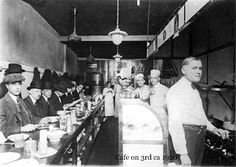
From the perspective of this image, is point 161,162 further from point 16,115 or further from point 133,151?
point 16,115

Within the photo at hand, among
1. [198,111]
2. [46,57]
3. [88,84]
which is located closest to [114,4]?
[46,57]

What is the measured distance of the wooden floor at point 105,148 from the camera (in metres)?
3.15

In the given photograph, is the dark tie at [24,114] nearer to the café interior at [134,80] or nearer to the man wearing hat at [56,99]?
the café interior at [134,80]

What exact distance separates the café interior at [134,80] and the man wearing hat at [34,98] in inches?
1.1

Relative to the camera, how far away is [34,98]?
118 inches

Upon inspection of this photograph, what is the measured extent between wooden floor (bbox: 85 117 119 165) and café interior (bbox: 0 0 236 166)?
2cm

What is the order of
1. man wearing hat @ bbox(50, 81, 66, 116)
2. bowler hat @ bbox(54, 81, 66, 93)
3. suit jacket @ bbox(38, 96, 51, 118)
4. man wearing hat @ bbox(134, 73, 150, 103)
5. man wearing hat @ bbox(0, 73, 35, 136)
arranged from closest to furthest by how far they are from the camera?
man wearing hat @ bbox(0, 73, 35, 136), man wearing hat @ bbox(134, 73, 150, 103), suit jacket @ bbox(38, 96, 51, 118), man wearing hat @ bbox(50, 81, 66, 116), bowler hat @ bbox(54, 81, 66, 93)

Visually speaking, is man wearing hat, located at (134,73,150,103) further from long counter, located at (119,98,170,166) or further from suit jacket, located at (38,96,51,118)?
suit jacket, located at (38,96,51,118)

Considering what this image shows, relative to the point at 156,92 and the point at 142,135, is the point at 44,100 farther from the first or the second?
the point at 142,135

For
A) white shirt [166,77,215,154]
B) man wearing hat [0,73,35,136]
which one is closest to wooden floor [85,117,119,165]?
man wearing hat [0,73,35,136]

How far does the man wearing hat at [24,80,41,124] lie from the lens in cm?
287

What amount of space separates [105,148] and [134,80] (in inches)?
70.5

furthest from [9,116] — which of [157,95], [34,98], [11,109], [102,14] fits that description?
[102,14]

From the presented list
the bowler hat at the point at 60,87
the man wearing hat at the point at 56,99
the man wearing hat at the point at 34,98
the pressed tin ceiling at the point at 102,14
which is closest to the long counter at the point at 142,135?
the man wearing hat at the point at 34,98
